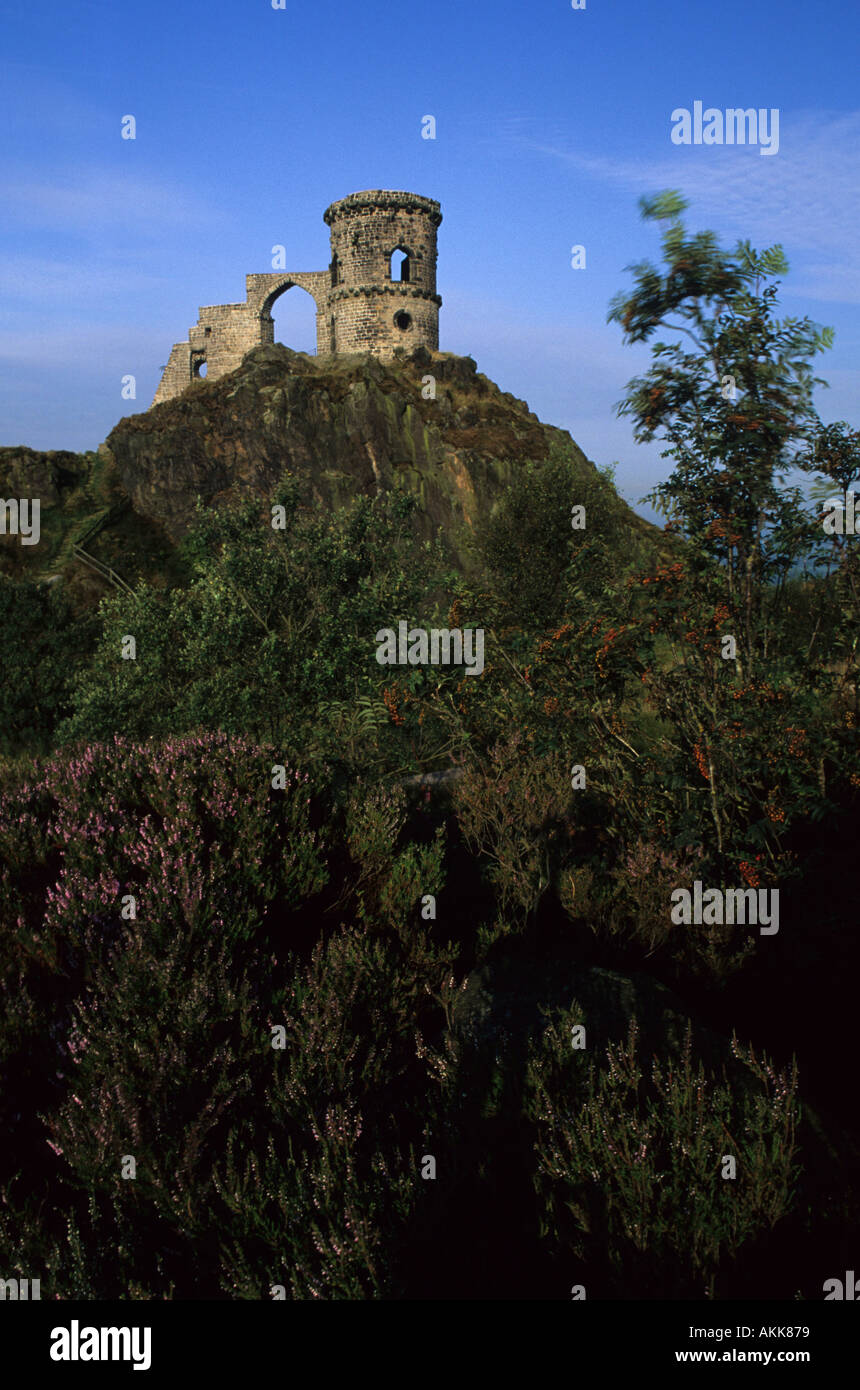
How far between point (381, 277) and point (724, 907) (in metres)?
62.9

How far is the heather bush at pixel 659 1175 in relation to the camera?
3.62 metres

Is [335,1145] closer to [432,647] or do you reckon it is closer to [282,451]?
[432,647]

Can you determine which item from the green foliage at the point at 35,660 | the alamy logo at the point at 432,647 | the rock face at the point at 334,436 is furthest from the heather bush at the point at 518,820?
the rock face at the point at 334,436

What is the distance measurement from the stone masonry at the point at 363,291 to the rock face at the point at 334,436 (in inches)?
135

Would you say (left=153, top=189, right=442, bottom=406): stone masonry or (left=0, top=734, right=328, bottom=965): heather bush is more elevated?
(left=153, top=189, right=442, bottom=406): stone masonry

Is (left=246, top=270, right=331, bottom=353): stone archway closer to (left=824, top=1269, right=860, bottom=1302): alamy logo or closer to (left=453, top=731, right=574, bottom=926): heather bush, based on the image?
(left=453, top=731, right=574, bottom=926): heather bush

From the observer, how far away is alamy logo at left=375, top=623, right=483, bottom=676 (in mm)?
10898

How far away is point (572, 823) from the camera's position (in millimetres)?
9109
